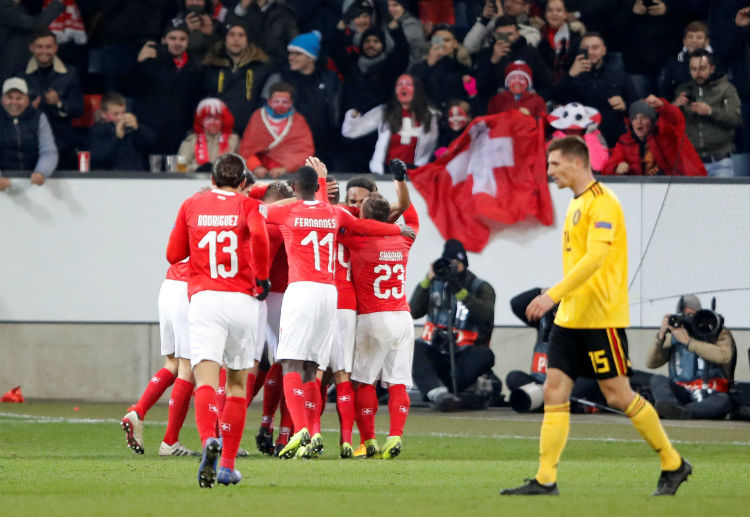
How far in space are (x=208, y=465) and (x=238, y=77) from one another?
11114 millimetres

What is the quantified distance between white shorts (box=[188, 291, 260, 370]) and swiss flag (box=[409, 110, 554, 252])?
980 cm

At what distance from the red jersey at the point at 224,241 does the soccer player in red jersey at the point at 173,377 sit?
90.1 inches

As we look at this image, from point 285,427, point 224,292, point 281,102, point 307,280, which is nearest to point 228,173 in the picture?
point 224,292

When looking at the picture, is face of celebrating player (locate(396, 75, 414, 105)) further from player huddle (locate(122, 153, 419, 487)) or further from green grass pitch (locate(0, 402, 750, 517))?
player huddle (locate(122, 153, 419, 487))

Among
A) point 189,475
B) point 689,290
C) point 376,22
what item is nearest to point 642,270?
point 689,290

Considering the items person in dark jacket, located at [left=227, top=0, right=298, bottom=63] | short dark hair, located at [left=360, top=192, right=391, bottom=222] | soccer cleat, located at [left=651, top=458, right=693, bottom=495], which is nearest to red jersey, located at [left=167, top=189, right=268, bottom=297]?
short dark hair, located at [left=360, top=192, right=391, bottom=222]

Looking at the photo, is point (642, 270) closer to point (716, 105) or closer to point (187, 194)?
point (716, 105)

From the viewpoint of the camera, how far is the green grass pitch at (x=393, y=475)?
706 centimetres

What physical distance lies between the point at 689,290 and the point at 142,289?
6.90 m

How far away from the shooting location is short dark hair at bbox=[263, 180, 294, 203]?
36.3 ft

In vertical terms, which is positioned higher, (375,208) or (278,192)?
(278,192)

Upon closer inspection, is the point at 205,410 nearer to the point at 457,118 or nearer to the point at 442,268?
the point at 442,268

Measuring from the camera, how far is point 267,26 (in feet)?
61.4

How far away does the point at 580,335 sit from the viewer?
7.75 m
